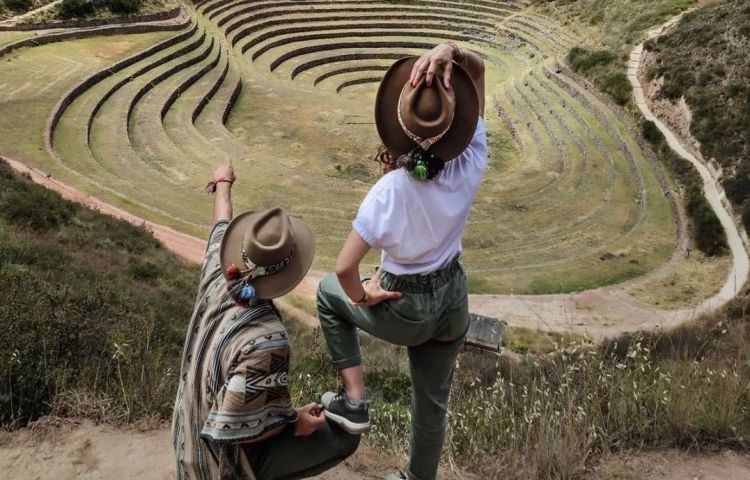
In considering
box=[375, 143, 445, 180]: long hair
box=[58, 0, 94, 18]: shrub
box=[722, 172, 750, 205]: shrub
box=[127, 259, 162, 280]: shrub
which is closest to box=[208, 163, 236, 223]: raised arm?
box=[375, 143, 445, 180]: long hair

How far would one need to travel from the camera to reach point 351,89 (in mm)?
28516

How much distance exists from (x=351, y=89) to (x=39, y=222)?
1950cm

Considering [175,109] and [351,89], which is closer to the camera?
[175,109]

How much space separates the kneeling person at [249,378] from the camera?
241 centimetres

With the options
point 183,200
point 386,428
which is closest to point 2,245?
point 386,428

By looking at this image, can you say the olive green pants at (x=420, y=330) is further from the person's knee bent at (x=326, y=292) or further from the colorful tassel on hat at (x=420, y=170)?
the colorful tassel on hat at (x=420, y=170)

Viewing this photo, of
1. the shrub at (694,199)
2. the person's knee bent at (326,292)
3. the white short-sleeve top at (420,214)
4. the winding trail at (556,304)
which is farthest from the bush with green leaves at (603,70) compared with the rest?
the person's knee bent at (326,292)

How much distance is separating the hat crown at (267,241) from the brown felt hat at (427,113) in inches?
22.2

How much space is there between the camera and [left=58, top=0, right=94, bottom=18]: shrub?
79.2 ft

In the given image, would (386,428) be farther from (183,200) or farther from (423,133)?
(183,200)

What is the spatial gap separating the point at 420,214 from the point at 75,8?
1019 inches

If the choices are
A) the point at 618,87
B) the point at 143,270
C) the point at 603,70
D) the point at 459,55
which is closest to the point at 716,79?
the point at 618,87

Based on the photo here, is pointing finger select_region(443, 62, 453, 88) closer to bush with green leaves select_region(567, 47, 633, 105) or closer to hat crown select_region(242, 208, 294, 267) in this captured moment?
hat crown select_region(242, 208, 294, 267)

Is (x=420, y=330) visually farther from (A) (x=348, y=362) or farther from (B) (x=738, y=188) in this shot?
(B) (x=738, y=188)
